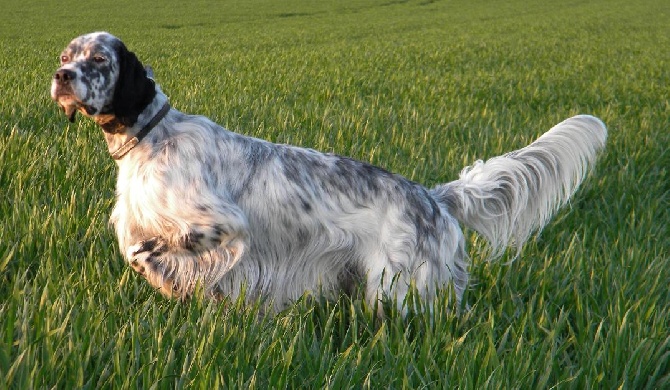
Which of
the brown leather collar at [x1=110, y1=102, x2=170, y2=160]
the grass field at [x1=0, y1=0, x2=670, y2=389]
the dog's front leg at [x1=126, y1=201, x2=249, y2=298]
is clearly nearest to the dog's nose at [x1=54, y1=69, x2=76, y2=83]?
the brown leather collar at [x1=110, y1=102, x2=170, y2=160]

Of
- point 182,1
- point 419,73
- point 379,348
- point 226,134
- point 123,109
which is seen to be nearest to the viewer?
point 379,348

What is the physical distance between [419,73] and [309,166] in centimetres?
968

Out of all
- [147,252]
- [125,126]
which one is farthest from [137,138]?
[147,252]

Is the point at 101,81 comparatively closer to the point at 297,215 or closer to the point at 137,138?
the point at 137,138

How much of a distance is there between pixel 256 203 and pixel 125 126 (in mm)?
710

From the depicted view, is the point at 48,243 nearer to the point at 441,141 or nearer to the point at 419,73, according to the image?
the point at 441,141

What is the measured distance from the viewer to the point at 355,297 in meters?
3.36

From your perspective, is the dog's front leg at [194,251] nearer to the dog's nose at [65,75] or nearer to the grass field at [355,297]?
the grass field at [355,297]

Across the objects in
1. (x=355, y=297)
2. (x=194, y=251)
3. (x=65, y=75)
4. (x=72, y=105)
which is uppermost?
(x=65, y=75)

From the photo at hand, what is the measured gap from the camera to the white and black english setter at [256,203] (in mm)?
3127

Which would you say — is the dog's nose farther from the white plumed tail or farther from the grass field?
the white plumed tail

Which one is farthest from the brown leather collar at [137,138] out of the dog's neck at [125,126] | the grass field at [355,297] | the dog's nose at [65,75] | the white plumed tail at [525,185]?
the white plumed tail at [525,185]

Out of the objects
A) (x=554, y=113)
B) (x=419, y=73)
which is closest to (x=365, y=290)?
(x=554, y=113)

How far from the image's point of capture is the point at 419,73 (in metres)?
12.7
